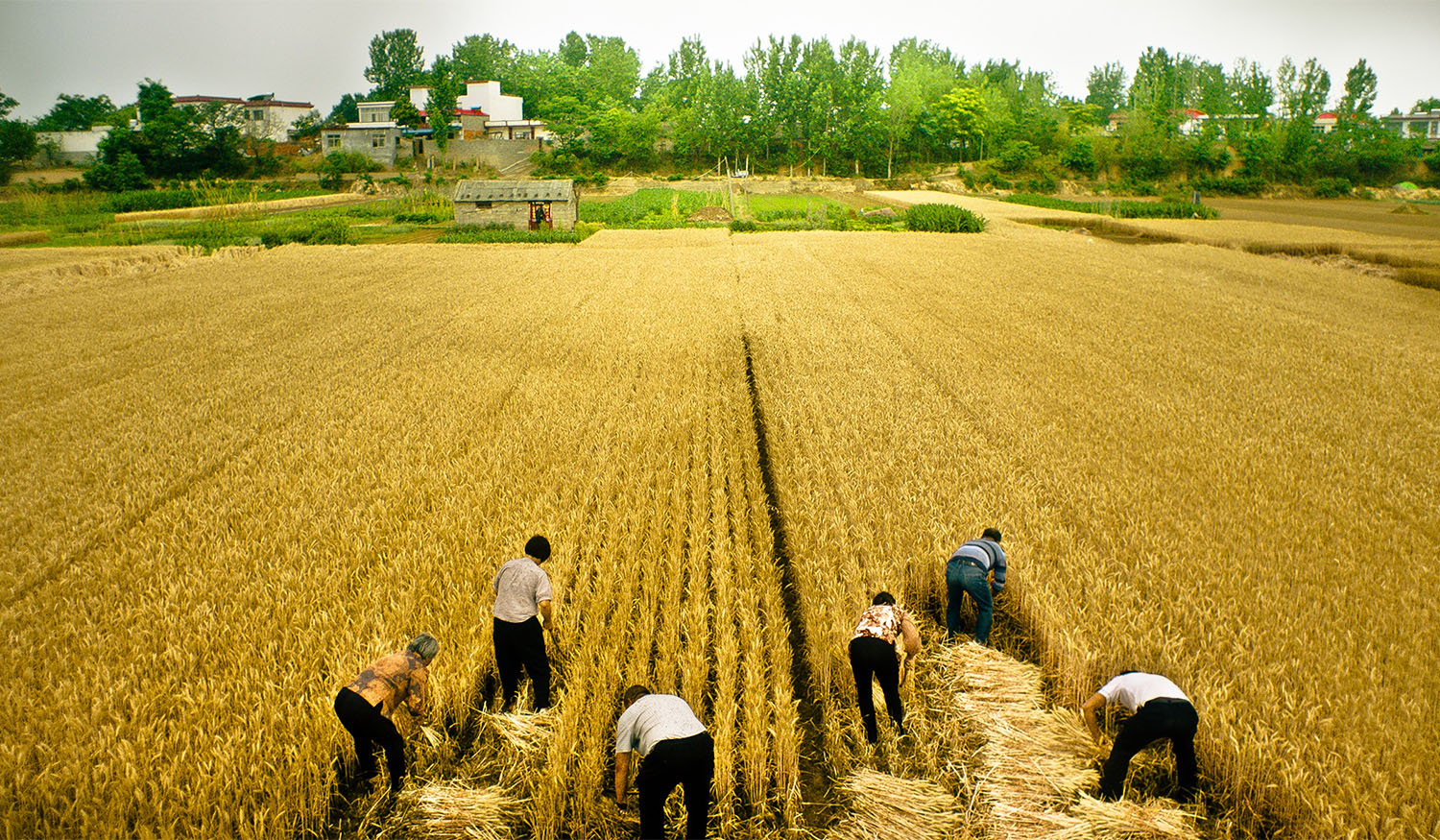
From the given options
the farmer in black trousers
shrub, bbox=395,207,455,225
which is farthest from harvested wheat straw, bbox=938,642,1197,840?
shrub, bbox=395,207,455,225

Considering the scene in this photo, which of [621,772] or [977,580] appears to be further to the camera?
[977,580]

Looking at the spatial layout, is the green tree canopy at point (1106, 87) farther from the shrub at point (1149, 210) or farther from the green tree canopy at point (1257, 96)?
the shrub at point (1149, 210)

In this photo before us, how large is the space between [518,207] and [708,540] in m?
41.4

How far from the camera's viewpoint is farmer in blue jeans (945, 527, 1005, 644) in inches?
229

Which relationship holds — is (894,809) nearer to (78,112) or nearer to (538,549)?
(538,549)

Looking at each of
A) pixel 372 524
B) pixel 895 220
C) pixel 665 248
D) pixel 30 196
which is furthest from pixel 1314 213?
pixel 30 196

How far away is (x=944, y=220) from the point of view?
150 feet

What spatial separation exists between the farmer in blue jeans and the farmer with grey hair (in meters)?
3.84

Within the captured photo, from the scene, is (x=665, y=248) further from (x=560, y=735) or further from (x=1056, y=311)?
(x=560, y=735)

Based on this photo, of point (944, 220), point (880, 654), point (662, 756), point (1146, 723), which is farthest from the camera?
point (944, 220)

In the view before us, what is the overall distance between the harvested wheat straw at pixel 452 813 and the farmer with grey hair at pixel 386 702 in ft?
0.79

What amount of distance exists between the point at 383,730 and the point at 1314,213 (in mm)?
67278

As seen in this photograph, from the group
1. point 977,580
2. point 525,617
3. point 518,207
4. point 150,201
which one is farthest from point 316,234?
point 977,580

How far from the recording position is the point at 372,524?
7.96 meters
